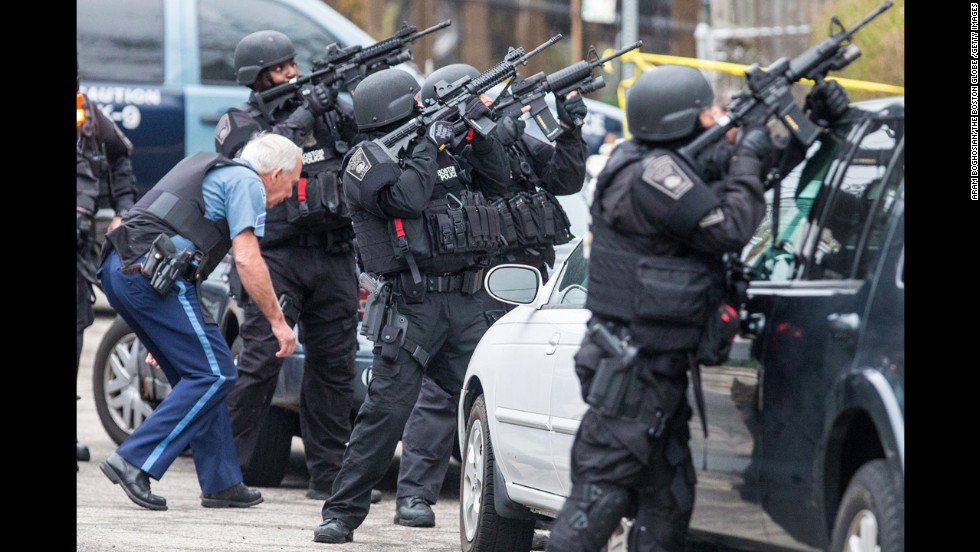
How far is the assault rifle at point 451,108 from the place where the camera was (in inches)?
249

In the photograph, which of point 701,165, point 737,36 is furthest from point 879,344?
point 737,36

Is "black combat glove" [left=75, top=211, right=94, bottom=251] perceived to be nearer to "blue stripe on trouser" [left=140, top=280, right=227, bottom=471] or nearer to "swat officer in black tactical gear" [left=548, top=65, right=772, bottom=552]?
"blue stripe on trouser" [left=140, top=280, right=227, bottom=471]

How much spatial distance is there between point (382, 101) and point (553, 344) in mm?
1617

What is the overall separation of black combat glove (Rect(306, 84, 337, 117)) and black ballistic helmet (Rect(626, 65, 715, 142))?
3391 mm

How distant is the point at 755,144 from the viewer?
14.1 feet

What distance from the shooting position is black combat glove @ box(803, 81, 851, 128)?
174 inches

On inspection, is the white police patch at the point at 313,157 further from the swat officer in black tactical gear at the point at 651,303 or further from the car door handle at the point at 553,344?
the swat officer in black tactical gear at the point at 651,303

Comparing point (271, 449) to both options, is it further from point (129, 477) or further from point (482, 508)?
point (482, 508)

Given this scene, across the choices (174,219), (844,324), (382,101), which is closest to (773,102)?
(844,324)

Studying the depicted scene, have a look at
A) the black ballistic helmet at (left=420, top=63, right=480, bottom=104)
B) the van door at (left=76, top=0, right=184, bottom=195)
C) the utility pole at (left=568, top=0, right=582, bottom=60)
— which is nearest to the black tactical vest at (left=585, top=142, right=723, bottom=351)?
the black ballistic helmet at (left=420, top=63, right=480, bottom=104)

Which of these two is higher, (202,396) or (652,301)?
(652,301)

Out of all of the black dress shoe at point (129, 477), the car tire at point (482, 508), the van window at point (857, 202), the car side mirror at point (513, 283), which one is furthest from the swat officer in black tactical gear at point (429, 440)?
the van window at point (857, 202)

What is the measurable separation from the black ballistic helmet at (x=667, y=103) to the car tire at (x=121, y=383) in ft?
15.6

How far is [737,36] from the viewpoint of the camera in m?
18.6
